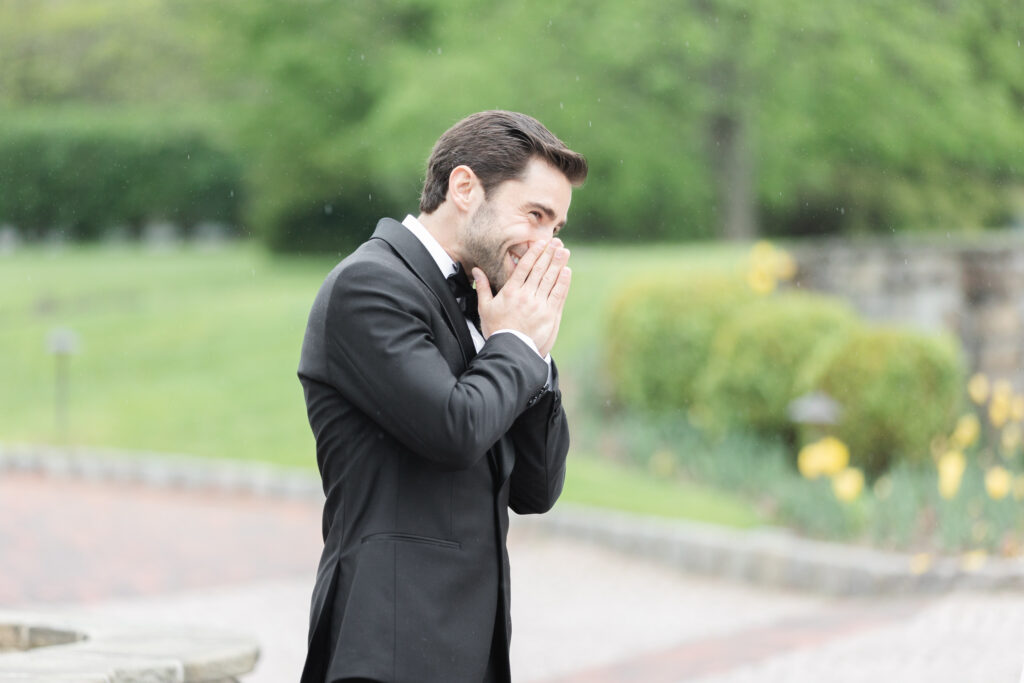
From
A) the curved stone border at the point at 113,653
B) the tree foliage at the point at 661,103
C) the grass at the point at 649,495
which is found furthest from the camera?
the tree foliage at the point at 661,103

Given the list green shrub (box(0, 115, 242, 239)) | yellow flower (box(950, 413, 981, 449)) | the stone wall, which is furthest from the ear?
green shrub (box(0, 115, 242, 239))

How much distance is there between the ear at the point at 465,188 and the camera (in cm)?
209

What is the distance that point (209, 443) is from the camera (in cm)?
1232

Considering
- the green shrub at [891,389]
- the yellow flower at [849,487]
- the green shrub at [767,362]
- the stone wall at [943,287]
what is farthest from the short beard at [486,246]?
the stone wall at [943,287]

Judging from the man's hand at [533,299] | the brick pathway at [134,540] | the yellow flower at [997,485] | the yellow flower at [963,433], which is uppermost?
the man's hand at [533,299]

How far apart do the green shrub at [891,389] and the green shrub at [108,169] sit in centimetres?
2558

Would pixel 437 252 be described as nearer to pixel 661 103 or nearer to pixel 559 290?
pixel 559 290

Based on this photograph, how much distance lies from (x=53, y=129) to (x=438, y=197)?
32861 mm

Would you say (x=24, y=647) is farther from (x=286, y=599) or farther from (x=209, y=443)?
(x=209, y=443)

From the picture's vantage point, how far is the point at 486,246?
2.11 metres

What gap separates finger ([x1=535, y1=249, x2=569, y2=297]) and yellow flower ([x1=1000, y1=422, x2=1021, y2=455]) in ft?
28.2

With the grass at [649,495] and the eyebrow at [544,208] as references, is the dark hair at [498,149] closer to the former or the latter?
the eyebrow at [544,208]

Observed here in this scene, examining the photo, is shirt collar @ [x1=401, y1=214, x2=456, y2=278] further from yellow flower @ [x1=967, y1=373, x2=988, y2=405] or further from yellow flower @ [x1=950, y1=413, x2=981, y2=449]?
yellow flower @ [x1=967, y1=373, x2=988, y2=405]

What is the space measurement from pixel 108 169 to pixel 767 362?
85.7ft
